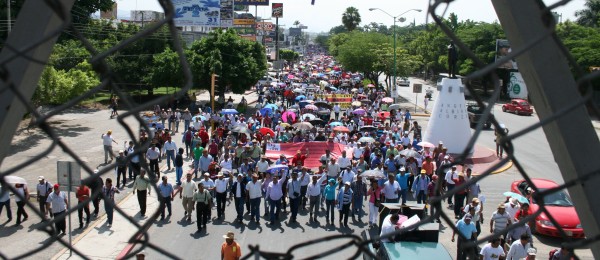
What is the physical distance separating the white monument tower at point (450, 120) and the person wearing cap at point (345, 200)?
9.93m

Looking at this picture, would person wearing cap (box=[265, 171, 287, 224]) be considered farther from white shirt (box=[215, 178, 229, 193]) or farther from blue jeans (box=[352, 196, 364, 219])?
blue jeans (box=[352, 196, 364, 219])

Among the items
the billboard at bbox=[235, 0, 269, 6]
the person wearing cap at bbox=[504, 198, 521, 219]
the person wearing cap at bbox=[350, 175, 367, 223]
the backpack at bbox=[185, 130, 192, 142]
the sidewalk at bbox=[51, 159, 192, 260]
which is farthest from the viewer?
the billboard at bbox=[235, 0, 269, 6]

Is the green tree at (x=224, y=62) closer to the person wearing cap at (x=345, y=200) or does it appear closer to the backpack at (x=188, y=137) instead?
the backpack at (x=188, y=137)

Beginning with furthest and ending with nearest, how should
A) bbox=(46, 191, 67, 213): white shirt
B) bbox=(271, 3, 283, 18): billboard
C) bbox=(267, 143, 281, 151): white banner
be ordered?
A: bbox=(271, 3, 283, 18): billboard
bbox=(267, 143, 281, 151): white banner
bbox=(46, 191, 67, 213): white shirt

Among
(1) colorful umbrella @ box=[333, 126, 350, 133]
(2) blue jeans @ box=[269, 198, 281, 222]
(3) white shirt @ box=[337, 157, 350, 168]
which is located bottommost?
(2) blue jeans @ box=[269, 198, 281, 222]

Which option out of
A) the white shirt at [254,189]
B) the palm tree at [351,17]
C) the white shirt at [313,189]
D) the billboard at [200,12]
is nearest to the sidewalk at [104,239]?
the white shirt at [254,189]

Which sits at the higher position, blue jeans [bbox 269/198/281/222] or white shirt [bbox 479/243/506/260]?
white shirt [bbox 479/243/506/260]

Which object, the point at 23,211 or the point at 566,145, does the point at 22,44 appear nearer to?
the point at 566,145

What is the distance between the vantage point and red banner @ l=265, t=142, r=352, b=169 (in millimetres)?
20016

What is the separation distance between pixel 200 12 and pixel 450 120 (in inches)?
1765

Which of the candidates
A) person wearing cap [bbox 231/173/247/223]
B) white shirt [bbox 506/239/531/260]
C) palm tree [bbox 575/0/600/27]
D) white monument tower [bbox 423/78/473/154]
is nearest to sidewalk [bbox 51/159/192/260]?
person wearing cap [bbox 231/173/247/223]

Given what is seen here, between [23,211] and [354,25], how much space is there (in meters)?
96.6

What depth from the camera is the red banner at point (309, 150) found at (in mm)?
20016

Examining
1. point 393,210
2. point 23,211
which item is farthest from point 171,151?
point 393,210
